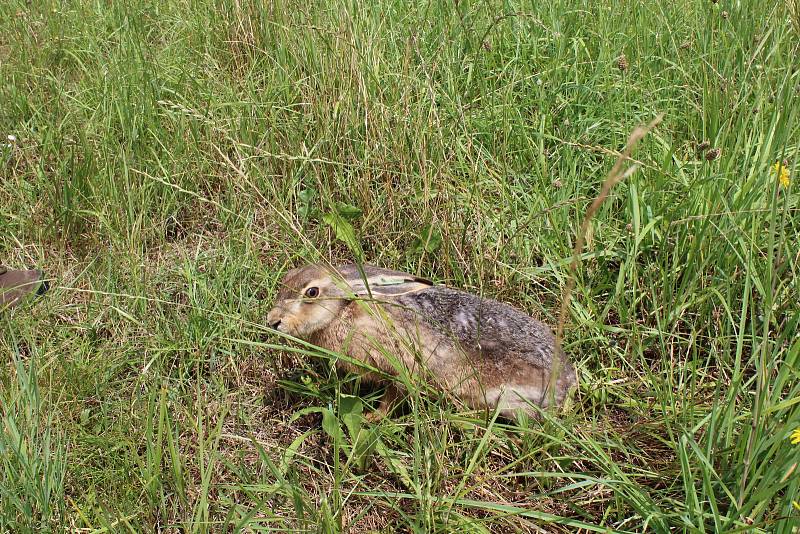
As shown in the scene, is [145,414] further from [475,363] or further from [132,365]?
[475,363]

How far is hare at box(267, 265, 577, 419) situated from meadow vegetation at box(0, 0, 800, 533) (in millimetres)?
114

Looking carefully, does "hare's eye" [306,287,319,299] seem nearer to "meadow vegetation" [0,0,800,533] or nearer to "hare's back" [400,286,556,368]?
"meadow vegetation" [0,0,800,533]

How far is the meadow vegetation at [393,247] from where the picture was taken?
2607 mm

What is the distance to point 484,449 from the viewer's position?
2.85 metres

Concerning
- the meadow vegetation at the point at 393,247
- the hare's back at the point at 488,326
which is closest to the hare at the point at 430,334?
the hare's back at the point at 488,326

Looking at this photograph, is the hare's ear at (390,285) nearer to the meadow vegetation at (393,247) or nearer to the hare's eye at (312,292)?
the hare's eye at (312,292)

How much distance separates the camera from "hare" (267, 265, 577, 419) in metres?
3.03

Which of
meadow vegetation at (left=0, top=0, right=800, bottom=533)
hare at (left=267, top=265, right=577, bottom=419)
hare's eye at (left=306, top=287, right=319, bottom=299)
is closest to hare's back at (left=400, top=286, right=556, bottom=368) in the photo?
hare at (left=267, top=265, right=577, bottom=419)

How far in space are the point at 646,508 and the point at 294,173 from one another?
2.33 m

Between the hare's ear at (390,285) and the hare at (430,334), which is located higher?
the hare's ear at (390,285)

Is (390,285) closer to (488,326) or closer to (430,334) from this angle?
(430,334)

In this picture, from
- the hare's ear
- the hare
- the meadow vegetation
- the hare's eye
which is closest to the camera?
the meadow vegetation

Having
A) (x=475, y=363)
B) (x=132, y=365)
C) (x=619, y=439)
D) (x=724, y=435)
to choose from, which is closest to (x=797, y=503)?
(x=724, y=435)

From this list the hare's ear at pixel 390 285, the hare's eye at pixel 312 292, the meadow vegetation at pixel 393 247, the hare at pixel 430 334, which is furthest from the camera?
the hare's eye at pixel 312 292
